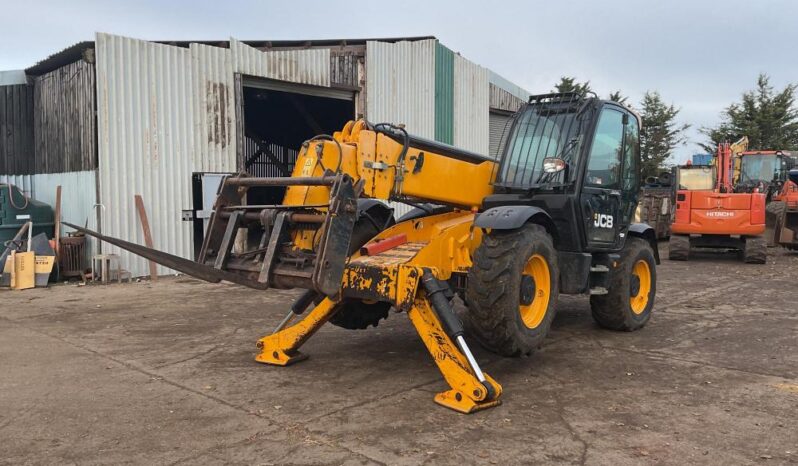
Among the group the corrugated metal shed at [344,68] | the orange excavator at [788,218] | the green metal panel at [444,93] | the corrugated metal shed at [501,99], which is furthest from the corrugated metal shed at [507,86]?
the orange excavator at [788,218]

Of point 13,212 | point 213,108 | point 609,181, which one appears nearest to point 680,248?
point 609,181

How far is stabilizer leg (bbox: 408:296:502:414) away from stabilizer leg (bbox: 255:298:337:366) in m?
1.00

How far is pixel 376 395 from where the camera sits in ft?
15.9

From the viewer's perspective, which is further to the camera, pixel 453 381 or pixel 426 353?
pixel 426 353

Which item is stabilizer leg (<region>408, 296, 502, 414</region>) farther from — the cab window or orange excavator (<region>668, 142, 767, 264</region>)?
orange excavator (<region>668, 142, 767, 264</region>)

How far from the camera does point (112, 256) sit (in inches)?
447

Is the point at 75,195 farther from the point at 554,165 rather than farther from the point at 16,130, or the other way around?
the point at 554,165

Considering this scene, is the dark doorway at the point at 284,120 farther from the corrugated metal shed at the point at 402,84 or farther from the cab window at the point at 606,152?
the cab window at the point at 606,152

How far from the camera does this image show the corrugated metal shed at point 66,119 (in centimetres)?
1168

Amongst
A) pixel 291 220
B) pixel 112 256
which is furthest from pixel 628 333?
pixel 112 256

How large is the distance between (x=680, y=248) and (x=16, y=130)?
16309mm

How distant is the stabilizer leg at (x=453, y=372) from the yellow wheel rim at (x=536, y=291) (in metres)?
0.94

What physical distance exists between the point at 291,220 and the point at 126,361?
242 cm

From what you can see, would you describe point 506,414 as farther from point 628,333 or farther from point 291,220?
point 628,333
